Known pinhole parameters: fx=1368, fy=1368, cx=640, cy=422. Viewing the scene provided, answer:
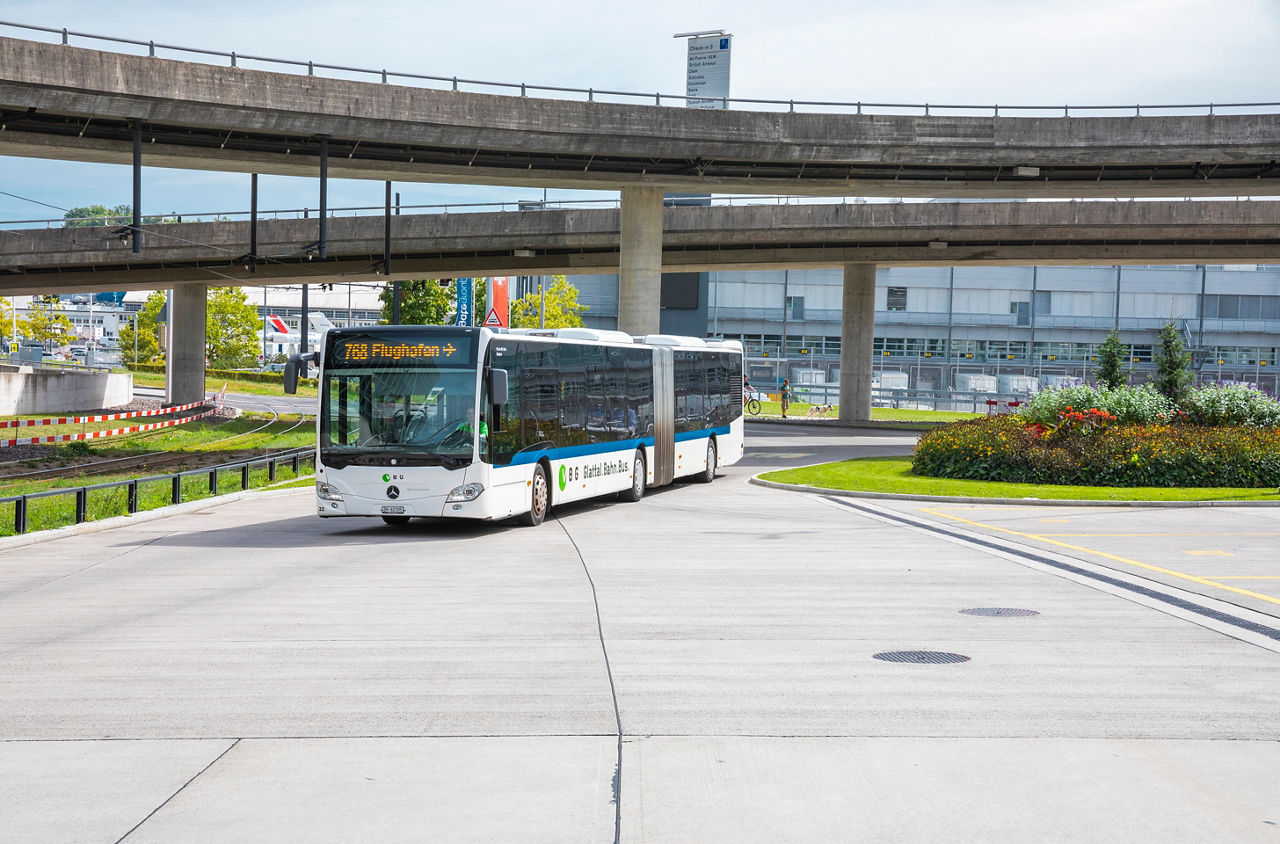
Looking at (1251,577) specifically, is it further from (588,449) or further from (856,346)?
(856,346)

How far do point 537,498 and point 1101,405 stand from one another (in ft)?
51.3

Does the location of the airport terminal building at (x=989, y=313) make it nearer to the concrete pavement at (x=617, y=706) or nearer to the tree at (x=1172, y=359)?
the tree at (x=1172, y=359)

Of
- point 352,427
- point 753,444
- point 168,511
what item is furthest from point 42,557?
point 753,444

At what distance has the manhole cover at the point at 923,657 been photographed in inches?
389

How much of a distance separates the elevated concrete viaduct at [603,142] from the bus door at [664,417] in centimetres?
1385

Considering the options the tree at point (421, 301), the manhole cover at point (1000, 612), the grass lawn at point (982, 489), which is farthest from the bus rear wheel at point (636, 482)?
the tree at point (421, 301)

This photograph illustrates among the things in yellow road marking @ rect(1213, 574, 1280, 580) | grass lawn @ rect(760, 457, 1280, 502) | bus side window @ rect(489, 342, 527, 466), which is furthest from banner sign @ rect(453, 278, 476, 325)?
yellow road marking @ rect(1213, 574, 1280, 580)

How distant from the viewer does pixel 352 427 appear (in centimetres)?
1958

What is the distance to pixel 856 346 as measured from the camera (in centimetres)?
6219

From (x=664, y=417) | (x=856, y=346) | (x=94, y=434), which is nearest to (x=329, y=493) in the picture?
(x=664, y=417)

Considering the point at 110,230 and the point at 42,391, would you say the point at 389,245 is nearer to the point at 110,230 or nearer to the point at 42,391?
the point at 110,230

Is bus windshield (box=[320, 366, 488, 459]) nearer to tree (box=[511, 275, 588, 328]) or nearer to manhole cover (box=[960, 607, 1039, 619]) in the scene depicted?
manhole cover (box=[960, 607, 1039, 619])

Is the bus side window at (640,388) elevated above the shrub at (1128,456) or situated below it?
above

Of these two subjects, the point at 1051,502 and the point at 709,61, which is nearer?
the point at 1051,502
